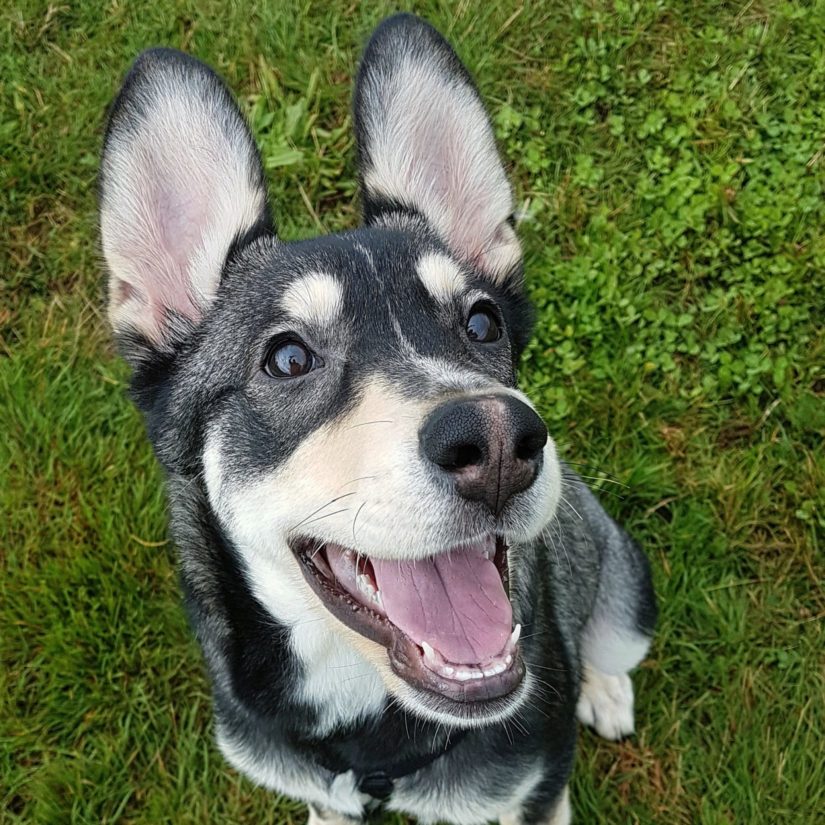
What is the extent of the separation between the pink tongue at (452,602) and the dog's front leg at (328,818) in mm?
1261

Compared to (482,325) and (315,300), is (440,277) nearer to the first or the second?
(482,325)

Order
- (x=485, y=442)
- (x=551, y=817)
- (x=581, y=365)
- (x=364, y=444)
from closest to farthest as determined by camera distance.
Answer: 1. (x=485, y=442)
2. (x=364, y=444)
3. (x=551, y=817)
4. (x=581, y=365)

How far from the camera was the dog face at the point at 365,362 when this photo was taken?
2039mm

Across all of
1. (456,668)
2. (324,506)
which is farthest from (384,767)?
(324,506)

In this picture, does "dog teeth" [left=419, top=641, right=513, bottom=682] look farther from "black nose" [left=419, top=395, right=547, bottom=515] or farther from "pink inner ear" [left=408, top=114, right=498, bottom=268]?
"pink inner ear" [left=408, top=114, right=498, bottom=268]

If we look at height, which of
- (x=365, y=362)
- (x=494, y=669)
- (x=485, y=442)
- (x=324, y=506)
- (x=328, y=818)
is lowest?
(x=328, y=818)

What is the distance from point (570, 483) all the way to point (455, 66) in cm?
154

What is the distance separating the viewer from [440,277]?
8.46 ft

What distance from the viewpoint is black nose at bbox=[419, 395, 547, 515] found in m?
1.90

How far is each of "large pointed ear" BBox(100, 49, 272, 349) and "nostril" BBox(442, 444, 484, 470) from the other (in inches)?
46.9

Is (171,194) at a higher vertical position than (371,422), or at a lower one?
higher

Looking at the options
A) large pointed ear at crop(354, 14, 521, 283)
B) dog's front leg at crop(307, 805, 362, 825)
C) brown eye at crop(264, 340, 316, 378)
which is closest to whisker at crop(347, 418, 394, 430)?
brown eye at crop(264, 340, 316, 378)

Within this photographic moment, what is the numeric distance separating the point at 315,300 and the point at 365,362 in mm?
247

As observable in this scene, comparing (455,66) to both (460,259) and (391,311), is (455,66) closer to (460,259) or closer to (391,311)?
(460,259)
